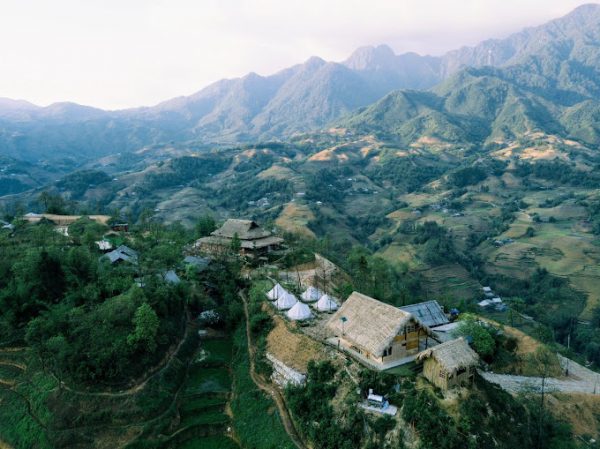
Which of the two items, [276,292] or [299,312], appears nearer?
[299,312]

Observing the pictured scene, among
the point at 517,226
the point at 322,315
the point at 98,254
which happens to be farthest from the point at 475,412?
the point at 517,226

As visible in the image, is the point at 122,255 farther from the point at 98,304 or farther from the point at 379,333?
the point at 379,333

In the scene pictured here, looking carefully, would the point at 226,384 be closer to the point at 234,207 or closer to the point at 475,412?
the point at 475,412

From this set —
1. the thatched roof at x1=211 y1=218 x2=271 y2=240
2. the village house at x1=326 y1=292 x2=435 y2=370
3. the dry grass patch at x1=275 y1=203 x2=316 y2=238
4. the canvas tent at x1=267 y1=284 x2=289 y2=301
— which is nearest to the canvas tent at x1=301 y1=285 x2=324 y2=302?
the canvas tent at x1=267 y1=284 x2=289 y2=301

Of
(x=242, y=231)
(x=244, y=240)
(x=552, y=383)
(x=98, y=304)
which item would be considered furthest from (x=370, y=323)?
(x=242, y=231)

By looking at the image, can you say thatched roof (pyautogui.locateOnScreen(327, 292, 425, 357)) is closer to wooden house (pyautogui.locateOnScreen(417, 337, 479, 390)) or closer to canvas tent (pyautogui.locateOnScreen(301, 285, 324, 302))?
wooden house (pyautogui.locateOnScreen(417, 337, 479, 390))

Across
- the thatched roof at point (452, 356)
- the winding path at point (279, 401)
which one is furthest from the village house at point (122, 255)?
the thatched roof at point (452, 356)

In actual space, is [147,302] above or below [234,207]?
above
